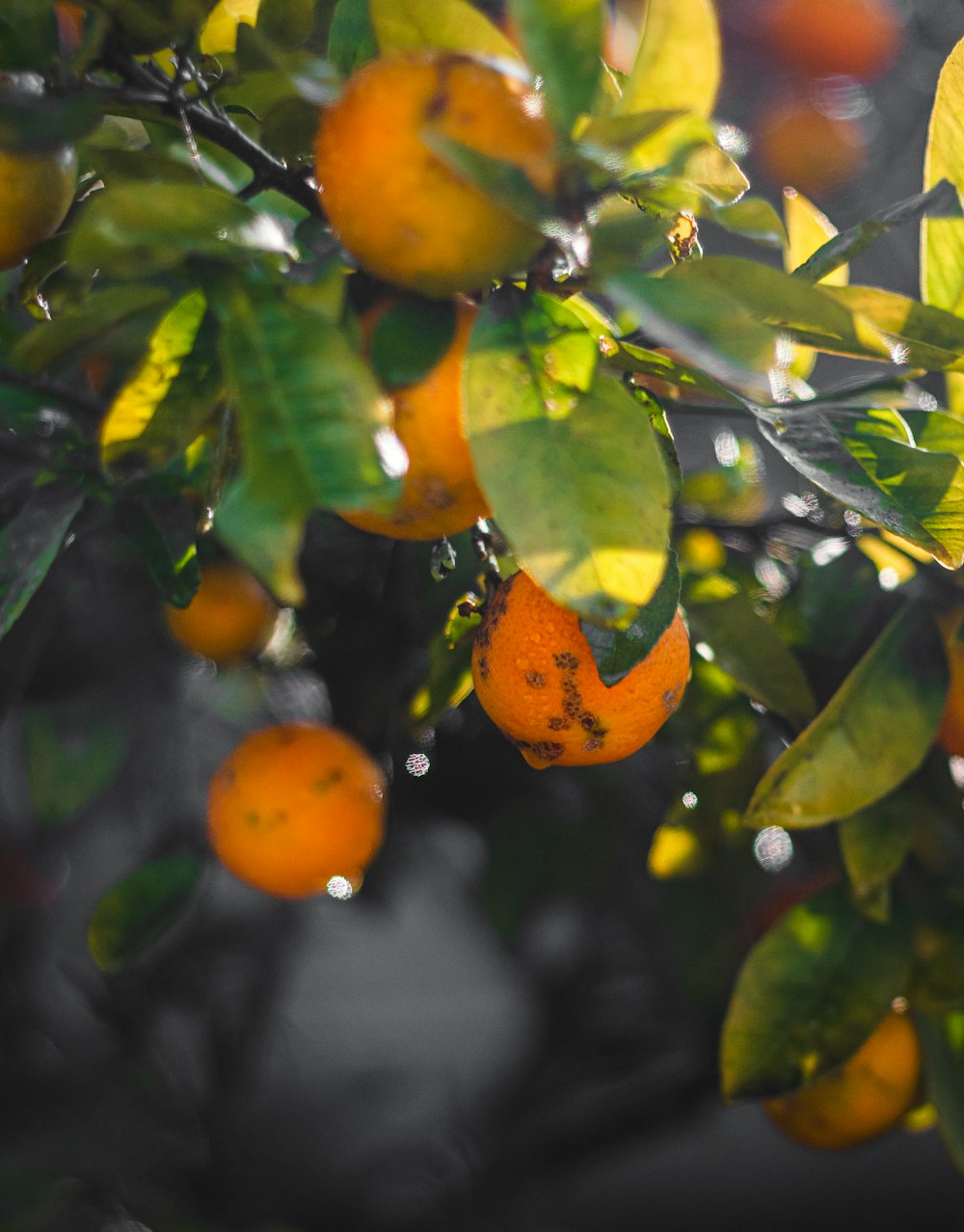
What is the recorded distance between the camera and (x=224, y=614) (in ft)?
3.18

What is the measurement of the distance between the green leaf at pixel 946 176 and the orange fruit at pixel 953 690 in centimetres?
23

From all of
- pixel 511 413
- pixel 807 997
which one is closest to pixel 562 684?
pixel 511 413

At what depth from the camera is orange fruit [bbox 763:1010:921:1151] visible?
0.88 meters

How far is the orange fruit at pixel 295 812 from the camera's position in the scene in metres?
0.84

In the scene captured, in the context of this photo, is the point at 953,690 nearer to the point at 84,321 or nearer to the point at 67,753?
the point at 84,321

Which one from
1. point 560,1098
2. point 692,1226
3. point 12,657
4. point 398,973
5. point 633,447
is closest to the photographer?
point 633,447

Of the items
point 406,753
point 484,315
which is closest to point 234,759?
point 406,753

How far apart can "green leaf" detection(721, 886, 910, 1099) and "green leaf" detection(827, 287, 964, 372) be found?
0.47 meters

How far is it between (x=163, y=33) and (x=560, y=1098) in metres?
1.39

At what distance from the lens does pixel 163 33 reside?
524 mm

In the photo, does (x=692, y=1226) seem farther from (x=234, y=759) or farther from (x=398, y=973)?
(x=234, y=759)

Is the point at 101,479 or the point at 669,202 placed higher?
the point at 669,202

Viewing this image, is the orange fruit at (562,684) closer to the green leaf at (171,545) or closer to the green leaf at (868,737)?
the green leaf at (868,737)

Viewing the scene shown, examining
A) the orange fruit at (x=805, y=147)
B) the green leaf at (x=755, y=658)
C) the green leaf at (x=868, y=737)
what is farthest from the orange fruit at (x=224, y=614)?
the orange fruit at (x=805, y=147)
